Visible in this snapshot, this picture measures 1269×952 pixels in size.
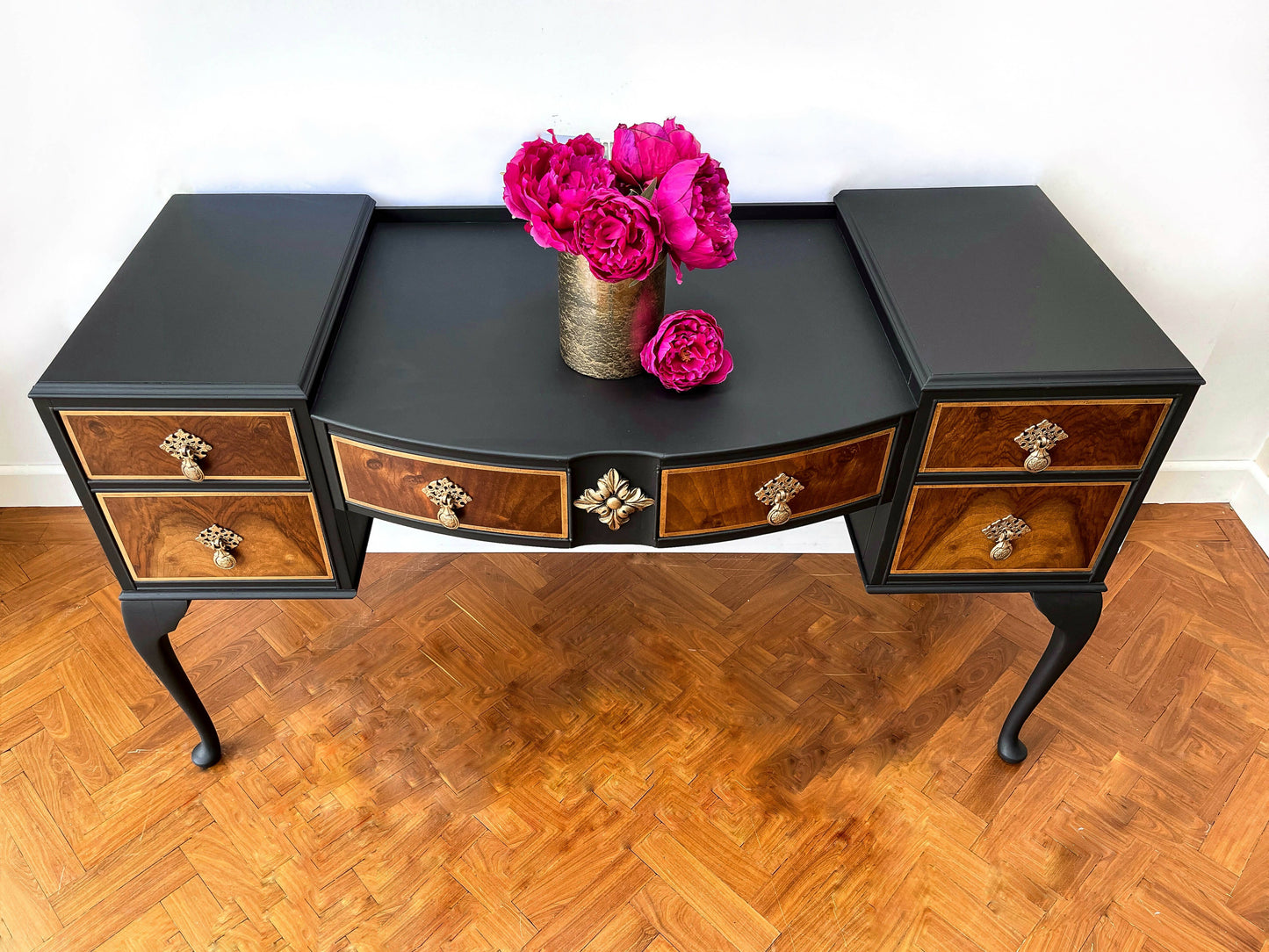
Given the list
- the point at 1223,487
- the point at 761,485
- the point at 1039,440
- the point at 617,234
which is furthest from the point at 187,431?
the point at 1223,487

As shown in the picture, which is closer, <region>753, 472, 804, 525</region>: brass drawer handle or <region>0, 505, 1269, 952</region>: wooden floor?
<region>753, 472, 804, 525</region>: brass drawer handle

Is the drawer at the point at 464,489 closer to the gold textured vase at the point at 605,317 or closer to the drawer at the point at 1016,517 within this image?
the gold textured vase at the point at 605,317

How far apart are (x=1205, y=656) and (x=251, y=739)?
188cm

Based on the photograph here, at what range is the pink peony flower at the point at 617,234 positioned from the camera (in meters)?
1.11

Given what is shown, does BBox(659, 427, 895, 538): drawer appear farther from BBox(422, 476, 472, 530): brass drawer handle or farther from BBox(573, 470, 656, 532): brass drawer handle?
BBox(422, 476, 472, 530): brass drawer handle

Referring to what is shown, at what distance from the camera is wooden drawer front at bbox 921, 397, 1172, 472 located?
126cm

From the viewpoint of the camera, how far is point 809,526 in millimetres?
2029

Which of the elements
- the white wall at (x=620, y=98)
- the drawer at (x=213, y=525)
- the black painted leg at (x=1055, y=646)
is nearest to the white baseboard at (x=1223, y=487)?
the white wall at (x=620, y=98)

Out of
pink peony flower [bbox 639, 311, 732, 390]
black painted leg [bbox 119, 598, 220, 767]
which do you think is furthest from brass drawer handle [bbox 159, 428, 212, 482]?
pink peony flower [bbox 639, 311, 732, 390]

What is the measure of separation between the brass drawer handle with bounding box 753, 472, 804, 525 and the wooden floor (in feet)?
2.03

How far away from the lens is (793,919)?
4.91ft

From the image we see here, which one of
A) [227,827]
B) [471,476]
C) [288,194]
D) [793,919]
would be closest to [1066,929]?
[793,919]

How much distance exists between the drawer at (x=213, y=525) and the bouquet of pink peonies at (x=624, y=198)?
527mm

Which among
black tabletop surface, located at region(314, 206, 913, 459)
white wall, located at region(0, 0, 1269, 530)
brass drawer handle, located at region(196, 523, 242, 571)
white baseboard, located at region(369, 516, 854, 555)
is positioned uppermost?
white wall, located at region(0, 0, 1269, 530)
